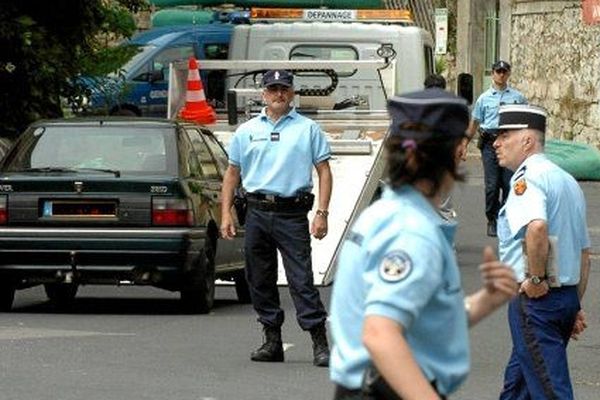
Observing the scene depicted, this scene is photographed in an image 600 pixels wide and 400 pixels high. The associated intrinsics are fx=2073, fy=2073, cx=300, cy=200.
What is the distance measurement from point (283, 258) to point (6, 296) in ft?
13.0

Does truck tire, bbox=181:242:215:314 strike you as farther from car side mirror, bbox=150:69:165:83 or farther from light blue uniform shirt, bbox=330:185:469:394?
car side mirror, bbox=150:69:165:83

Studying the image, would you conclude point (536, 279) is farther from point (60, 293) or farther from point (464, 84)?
point (464, 84)

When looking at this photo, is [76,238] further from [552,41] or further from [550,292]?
[552,41]

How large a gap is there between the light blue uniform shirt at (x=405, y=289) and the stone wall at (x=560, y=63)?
2837 cm

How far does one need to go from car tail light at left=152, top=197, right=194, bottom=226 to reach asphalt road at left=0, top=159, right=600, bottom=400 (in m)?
0.72

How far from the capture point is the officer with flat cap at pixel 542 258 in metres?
8.75

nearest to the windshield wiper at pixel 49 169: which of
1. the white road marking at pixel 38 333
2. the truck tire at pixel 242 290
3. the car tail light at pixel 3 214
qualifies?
the car tail light at pixel 3 214

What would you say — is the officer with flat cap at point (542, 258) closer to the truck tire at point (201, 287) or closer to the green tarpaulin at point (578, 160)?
the truck tire at point (201, 287)

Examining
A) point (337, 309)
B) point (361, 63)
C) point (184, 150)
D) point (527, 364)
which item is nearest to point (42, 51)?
point (361, 63)

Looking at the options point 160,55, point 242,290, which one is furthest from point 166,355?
point 160,55

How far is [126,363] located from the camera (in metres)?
12.6

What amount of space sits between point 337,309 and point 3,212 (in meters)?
10.3

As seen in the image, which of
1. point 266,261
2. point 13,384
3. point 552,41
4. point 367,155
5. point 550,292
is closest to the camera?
point 550,292

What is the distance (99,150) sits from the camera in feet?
51.7
